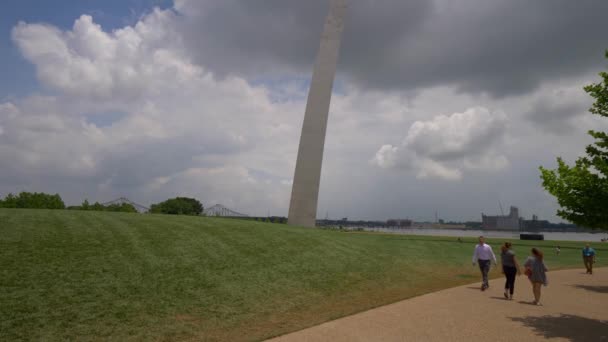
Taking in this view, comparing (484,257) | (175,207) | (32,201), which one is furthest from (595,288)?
(175,207)

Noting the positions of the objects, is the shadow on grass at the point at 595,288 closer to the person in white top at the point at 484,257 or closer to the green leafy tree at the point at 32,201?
the person in white top at the point at 484,257

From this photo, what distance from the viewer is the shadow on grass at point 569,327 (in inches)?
320

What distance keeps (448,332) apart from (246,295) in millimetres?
5371

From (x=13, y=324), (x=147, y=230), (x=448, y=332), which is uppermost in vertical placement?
(x=147, y=230)

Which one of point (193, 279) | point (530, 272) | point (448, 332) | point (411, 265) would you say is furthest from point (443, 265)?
point (193, 279)

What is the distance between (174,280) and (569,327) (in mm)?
10125

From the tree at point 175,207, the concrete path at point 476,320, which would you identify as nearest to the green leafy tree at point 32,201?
the tree at point 175,207

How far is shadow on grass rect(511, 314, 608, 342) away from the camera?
8.12 meters

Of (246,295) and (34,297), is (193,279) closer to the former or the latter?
(246,295)

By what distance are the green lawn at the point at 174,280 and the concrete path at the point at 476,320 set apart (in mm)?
906

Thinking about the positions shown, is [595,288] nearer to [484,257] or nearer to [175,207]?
[484,257]

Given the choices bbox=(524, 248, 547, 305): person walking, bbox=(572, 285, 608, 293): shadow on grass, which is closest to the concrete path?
bbox=(524, 248, 547, 305): person walking

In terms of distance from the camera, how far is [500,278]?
16.8 metres

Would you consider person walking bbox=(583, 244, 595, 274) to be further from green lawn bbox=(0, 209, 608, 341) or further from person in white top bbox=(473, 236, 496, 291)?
person in white top bbox=(473, 236, 496, 291)
